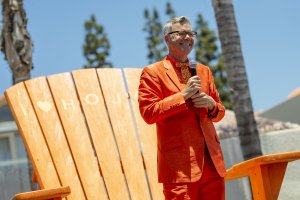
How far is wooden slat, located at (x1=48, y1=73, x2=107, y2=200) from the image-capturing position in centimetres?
369

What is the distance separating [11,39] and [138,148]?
350 centimetres

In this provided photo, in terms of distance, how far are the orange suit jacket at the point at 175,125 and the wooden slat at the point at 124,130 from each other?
1.18 meters

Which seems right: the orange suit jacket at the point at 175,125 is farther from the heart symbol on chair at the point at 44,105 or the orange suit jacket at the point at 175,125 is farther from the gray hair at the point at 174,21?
the heart symbol on chair at the point at 44,105

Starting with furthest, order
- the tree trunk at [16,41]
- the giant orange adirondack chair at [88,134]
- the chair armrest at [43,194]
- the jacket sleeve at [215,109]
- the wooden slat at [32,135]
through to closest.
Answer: the tree trunk at [16,41] → the giant orange adirondack chair at [88,134] → the wooden slat at [32,135] → the jacket sleeve at [215,109] → the chair armrest at [43,194]

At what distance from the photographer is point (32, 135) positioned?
3.64 m

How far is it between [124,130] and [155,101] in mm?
1389

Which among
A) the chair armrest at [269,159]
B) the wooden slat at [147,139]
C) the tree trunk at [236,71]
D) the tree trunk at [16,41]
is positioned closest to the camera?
the chair armrest at [269,159]

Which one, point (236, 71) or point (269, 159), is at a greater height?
point (236, 71)

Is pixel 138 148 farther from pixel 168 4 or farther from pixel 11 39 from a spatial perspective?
pixel 168 4

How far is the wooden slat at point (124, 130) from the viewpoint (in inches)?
149

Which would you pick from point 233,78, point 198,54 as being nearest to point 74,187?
point 233,78

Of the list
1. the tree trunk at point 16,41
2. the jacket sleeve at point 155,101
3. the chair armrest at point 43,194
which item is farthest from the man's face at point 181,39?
the tree trunk at point 16,41

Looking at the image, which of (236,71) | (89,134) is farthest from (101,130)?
(236,71)

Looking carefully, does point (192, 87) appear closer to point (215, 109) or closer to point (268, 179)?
point (215, 109)
